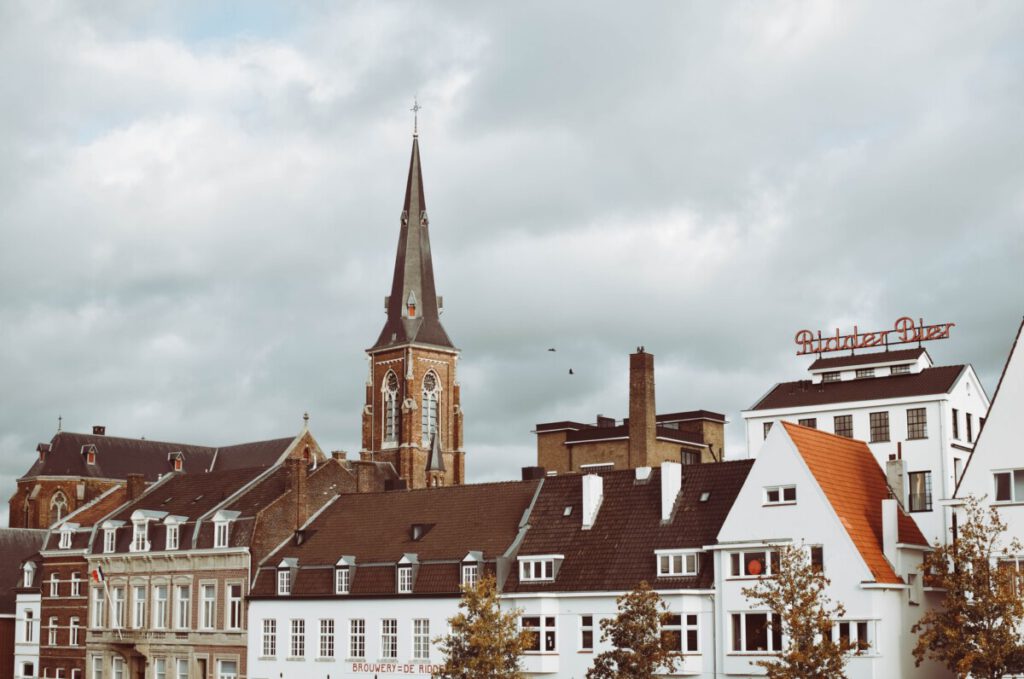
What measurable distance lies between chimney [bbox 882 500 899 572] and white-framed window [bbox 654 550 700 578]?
7.60 metres

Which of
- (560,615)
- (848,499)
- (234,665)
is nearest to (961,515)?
(848,499)

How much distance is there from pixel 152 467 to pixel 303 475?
233 ft

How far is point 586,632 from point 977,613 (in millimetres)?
18216

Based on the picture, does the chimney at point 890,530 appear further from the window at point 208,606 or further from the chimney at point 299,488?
the window at point 208,606

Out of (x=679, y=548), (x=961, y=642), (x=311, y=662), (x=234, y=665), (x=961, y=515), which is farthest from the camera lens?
(x=234, y=665)

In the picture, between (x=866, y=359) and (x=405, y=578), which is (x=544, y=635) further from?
(x=866, y=359)

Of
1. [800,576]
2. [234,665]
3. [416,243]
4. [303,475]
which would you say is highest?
[416,243]

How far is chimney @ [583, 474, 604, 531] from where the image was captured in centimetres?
6475

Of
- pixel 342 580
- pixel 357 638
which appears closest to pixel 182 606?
pixel 342 580

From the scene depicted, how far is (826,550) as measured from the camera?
5584 cm

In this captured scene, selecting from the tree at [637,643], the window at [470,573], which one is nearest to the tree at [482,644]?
the tree at [637,643]

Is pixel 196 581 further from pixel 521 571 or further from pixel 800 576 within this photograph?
pixel 800 576

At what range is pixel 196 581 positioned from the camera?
258ft

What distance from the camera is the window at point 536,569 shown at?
210 feet
